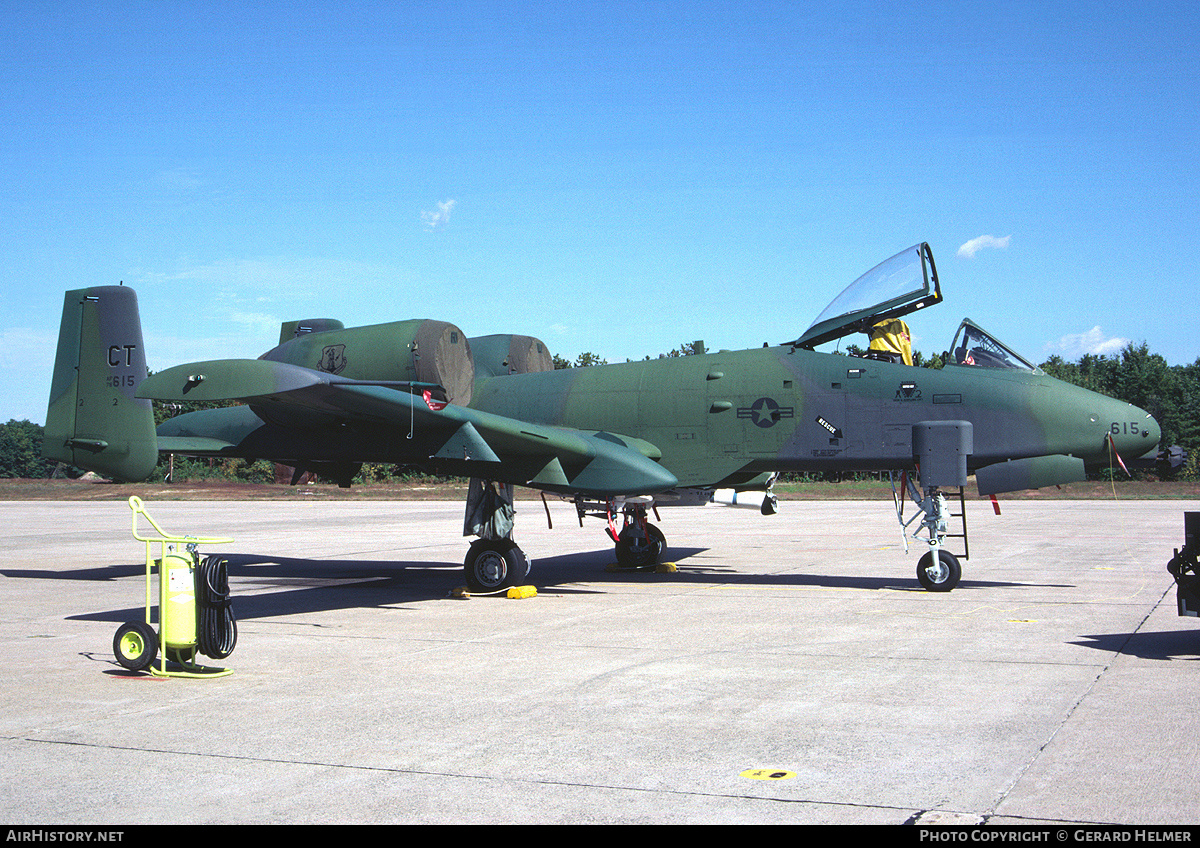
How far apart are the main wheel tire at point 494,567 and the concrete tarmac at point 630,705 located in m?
0.39

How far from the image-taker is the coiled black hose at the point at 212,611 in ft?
27.2

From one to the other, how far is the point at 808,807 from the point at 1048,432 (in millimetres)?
10185

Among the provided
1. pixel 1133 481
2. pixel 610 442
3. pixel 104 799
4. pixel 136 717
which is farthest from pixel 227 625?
pixel 1133 481

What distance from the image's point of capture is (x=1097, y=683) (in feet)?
24.6

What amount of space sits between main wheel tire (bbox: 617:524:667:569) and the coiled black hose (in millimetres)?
9608

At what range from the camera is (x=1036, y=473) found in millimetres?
13305

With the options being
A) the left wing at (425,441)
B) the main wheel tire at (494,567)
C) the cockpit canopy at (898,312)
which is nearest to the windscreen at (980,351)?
the cockpit canopy at (898,312)

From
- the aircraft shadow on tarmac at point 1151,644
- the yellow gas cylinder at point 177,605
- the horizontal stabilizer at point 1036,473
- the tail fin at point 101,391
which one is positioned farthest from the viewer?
the horizontal stabilizer at point 1036,473

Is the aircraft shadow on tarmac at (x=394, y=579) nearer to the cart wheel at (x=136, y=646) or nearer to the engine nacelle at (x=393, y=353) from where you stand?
the engine nacelle at (x=393, y=353)

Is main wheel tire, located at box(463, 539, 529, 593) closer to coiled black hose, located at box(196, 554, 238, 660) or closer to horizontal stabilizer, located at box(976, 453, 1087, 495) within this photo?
coiled black hose, located at box(196, 554, 238, 660)

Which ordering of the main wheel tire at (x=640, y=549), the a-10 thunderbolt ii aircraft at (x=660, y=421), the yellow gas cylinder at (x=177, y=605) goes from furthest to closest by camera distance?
the main wheel tire at (x=640, y=549), the a-10 thunderbolt ii aircraft at (x=660, y=421), the yellow gas cylinder at (x=177, y=605)

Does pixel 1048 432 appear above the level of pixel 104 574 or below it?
above

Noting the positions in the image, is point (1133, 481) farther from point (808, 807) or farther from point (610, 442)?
point (808, 807)

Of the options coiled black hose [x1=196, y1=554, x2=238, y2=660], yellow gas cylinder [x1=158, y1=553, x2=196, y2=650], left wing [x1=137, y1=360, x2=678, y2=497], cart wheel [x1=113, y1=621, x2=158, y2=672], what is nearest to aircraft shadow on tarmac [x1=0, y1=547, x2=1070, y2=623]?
left wing [x1=137, y1=360, x2=678, y2=497]
